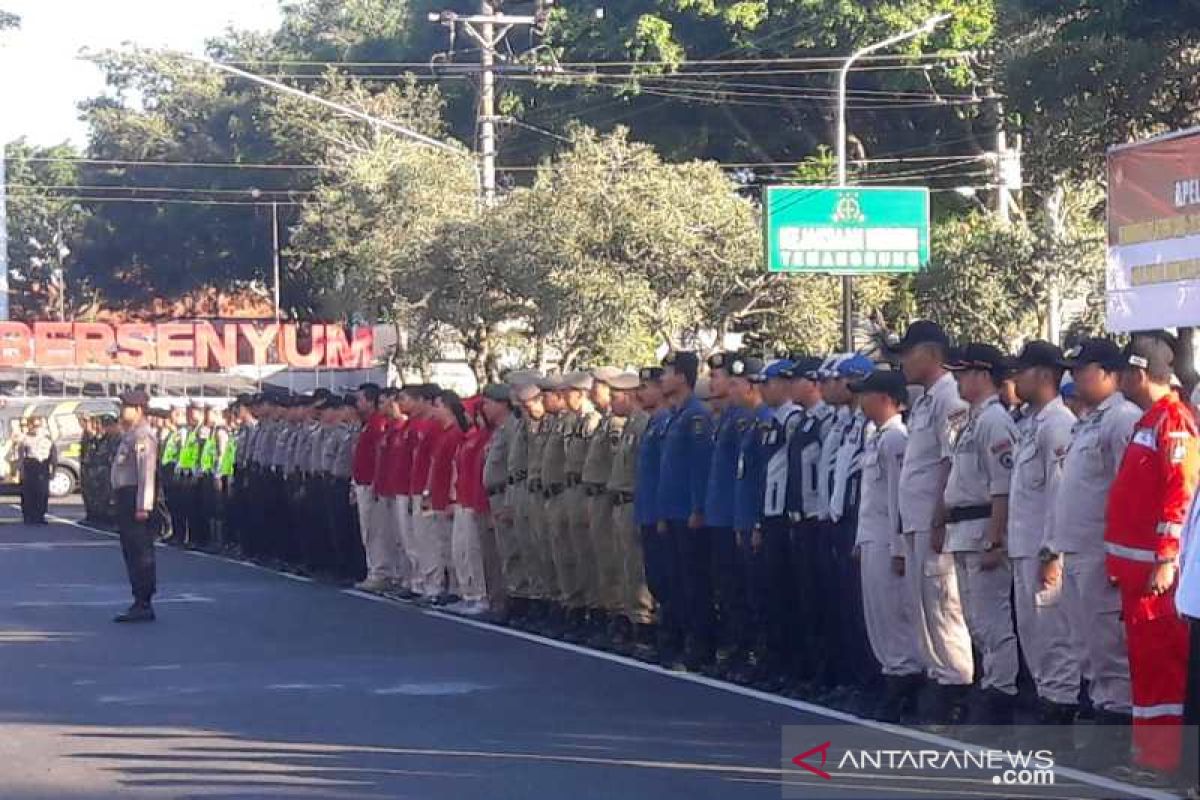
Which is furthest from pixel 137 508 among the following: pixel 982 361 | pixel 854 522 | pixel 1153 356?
pixel 1153 356

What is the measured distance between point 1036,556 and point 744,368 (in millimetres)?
4013

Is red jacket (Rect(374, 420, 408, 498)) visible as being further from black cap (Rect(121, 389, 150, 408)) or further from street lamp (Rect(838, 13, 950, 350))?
street lamp (Rect(838, 13, 950, 350))

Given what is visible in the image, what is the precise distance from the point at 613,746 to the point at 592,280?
17792 mm

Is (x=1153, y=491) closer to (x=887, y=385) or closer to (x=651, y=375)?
(x=887, y=385)

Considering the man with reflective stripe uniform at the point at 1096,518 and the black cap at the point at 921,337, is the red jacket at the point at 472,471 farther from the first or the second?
the man with reflective stripe uniform at the point at 1096,518

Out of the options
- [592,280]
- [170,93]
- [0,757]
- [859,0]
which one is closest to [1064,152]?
[592,280]

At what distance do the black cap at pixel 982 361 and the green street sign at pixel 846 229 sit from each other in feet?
47.0

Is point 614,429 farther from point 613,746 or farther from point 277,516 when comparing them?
point 277,516

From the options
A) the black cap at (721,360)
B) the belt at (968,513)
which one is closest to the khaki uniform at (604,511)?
the black cap at (721,360)

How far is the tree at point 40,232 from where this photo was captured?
81938mm

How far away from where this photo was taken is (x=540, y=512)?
16.9m

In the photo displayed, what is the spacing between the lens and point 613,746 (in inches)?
424

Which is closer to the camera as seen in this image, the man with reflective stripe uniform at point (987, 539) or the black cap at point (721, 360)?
the man with reflective stripe uniform at point (987, 539)

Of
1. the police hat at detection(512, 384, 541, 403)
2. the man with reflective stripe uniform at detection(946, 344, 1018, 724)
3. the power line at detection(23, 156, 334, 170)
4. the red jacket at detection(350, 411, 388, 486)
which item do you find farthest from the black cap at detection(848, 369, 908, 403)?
the power line at detection(23, 156, 334, 170)
